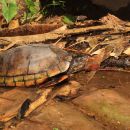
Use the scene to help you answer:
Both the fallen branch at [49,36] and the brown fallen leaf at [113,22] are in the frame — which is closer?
the fallen branch at [49,36]

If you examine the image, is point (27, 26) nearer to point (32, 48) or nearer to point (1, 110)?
point (32, 48)

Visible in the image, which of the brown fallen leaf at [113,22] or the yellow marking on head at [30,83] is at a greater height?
the brown fallen leaf at [113,22]

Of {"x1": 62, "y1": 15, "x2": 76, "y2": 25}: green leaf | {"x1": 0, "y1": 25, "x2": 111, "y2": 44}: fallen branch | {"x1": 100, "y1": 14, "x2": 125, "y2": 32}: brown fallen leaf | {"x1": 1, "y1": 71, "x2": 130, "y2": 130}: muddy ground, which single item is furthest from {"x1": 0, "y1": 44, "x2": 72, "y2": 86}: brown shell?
{"x1": 62, "y1": 15, "x2": 76, "y2": 25}: green leaf

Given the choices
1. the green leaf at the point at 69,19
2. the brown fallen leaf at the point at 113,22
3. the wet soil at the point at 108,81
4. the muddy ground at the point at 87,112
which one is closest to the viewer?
the muddy ground at the point at 87,112

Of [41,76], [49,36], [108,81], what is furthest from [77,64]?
[49,36]

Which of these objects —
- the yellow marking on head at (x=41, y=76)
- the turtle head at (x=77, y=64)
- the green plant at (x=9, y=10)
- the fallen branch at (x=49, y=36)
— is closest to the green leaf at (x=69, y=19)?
the fallen branch at (x=49, y=36)

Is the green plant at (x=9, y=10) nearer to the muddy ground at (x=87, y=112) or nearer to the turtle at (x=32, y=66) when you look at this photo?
the turtle at (x=32, y=66)

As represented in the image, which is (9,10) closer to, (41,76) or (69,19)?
(69,19)
